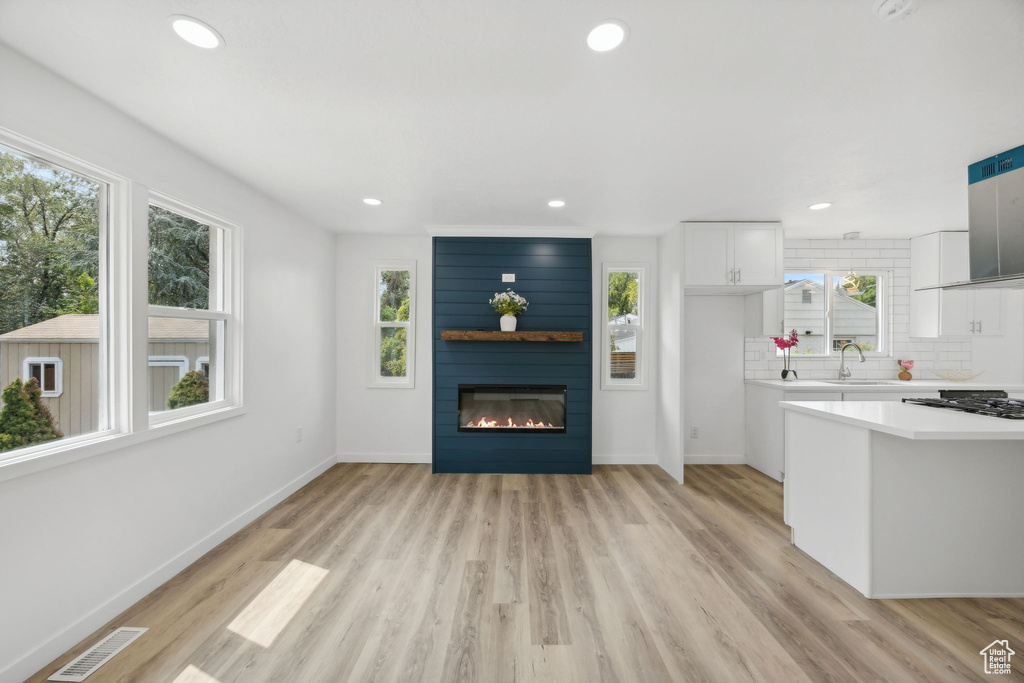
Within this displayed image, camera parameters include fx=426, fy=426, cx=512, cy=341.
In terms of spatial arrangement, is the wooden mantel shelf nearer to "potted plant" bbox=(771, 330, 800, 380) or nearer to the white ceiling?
the white ceiling

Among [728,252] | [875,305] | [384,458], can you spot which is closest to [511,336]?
[384,458]

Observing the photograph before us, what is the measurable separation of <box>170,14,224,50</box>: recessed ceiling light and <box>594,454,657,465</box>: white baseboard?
451 cm

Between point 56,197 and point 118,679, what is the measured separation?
2.06m

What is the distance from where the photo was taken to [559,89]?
6.31 feet

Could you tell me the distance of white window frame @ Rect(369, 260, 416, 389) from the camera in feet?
15.7

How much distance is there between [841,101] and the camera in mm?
2012

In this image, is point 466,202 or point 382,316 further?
point 382,316

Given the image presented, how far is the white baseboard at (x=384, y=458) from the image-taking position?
189 inches

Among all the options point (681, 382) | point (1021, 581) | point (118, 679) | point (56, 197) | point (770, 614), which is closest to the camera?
point (118, 679)

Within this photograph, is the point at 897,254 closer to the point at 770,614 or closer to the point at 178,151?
the point at 770,614

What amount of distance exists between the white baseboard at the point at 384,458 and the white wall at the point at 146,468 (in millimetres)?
691

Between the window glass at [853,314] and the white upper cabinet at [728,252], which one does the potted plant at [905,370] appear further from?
the white upper cabinet at [728,252]

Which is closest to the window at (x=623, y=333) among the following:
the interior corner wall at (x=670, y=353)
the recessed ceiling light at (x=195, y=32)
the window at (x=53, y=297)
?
the interior corner wall at (x=670, y=353)

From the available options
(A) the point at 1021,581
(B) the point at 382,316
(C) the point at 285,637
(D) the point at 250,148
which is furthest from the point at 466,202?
(A) the point at 1021,581
